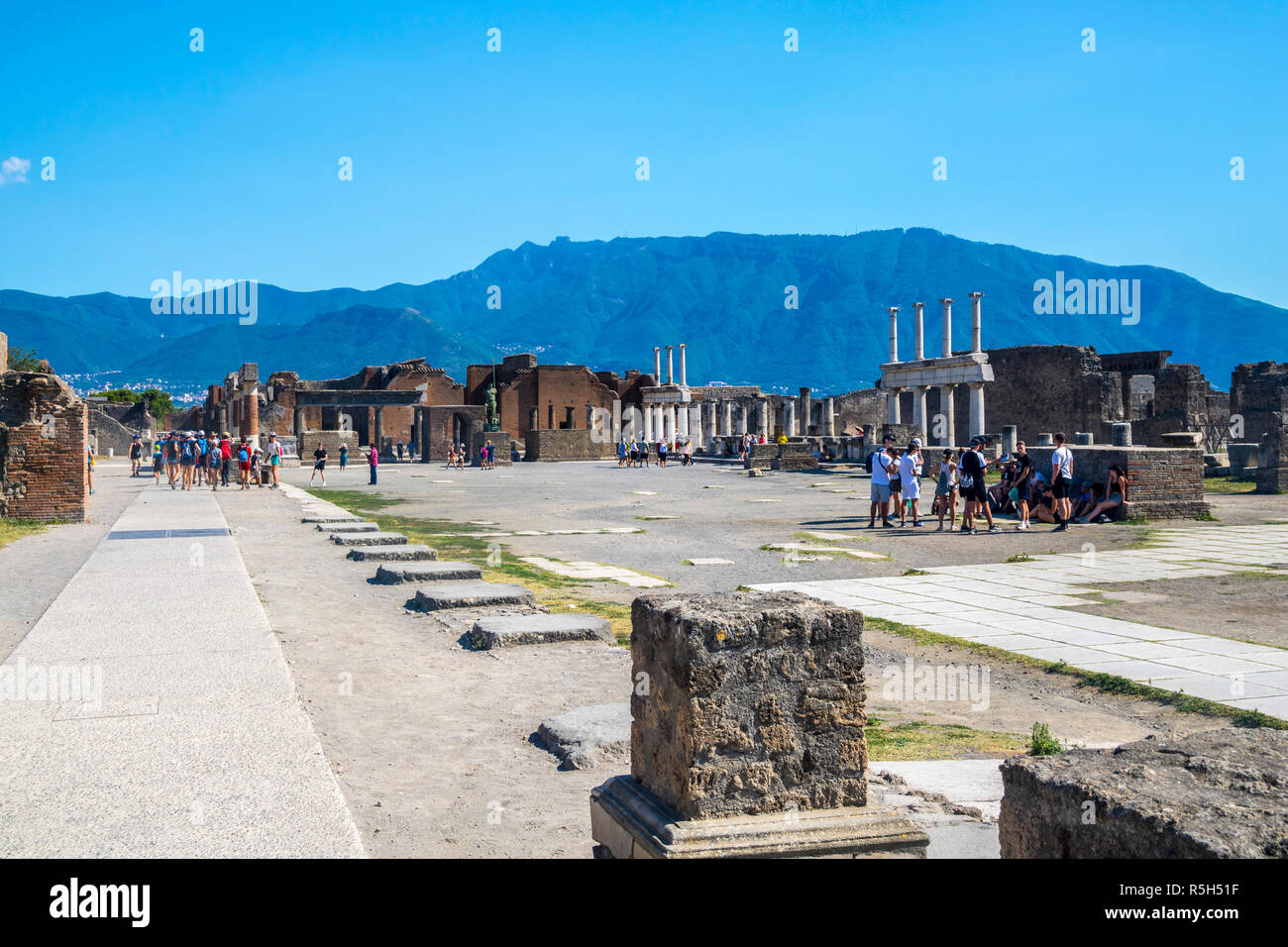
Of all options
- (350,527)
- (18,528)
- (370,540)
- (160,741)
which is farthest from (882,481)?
(160,741)

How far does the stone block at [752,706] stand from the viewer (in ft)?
→ 10.7

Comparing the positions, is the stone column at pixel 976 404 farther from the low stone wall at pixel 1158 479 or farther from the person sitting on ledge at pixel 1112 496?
the person sitting on ledge at pixel 1112 496

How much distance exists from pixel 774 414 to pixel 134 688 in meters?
61.5

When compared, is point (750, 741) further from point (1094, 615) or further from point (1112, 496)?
point (1112, 496)

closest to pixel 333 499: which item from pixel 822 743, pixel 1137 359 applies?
pixel 822 743

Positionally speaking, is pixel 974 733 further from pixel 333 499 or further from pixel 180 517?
pixel 333 499

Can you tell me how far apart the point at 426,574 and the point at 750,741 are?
8.24 metres

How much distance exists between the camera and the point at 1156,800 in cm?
257

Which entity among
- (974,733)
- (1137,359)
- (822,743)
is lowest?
(974,733)

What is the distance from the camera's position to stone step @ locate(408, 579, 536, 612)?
9.52 m

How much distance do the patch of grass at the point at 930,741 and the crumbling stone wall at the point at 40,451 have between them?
16.8m

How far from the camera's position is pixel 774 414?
6619cm

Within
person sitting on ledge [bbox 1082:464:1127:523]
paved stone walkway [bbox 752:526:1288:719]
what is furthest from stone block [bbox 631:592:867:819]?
person sitting on ledge [bbox 1082:464:1127:523]

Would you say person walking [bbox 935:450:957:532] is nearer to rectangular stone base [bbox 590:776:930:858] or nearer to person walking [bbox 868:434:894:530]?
person walking [bbox 868:434:894:530]
